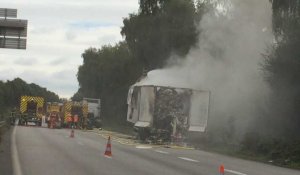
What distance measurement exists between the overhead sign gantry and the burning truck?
25.2 ft

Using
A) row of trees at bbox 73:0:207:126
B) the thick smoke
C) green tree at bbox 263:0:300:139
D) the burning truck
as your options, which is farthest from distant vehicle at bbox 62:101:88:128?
green tree at bbox 263:0:300:139

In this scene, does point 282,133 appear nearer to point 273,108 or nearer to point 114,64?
point 273,108

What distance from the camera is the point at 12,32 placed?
34188 mm

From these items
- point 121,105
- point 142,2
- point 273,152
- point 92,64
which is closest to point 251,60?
point 273,152

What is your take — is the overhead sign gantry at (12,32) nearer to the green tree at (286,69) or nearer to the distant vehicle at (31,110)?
the green tree at (286,69)

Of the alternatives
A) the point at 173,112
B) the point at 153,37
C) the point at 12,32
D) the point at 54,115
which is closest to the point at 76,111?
the point at 54,115

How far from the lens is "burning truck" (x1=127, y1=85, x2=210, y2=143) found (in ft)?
103

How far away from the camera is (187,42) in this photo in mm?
46656

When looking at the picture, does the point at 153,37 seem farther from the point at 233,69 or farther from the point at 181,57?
the point at 233,69

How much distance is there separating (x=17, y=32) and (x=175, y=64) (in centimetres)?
1473

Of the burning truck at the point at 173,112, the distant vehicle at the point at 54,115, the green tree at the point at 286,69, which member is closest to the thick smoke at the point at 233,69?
the burning truck at the point at 173,112

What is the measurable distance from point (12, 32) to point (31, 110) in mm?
23622

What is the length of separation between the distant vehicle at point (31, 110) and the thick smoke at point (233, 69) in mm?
21411

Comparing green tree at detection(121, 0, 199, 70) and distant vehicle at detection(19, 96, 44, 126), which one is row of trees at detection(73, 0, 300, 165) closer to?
green tree at detection(121, 0, 199, 70)
